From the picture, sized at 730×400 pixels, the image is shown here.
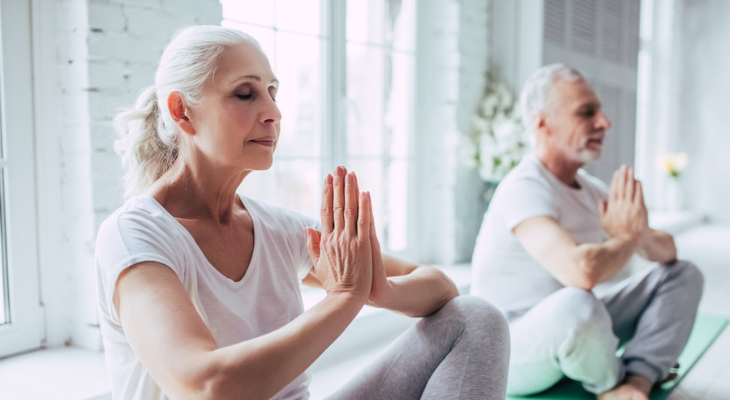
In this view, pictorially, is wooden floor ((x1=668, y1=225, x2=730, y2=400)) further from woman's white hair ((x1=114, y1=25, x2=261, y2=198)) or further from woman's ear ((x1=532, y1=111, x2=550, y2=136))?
woman's white hair ((x1=114, y1=25, x2=261, y2=198))

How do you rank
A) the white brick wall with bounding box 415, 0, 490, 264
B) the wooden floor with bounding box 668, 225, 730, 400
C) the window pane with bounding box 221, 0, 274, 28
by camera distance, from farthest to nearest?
the white brick wall with bounding box 415, 0, 490, 264 → the window pane with bounding box 221, 0, 274, 28 → the wooden floor with bounding box 668, 225, 730, 400

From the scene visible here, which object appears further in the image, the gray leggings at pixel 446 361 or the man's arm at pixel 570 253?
the man's arm at pixel 570 253

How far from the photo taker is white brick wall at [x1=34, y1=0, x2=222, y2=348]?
1828 mm

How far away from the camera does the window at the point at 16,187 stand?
1800 mm

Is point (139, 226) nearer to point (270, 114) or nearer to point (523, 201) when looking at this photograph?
point (270, 114)

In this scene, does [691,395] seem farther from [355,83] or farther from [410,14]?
[410,14]

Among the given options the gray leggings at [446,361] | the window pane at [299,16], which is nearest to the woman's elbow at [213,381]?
the gray leggings at [446,361]

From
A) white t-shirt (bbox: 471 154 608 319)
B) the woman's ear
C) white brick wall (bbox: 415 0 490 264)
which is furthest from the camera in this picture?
white brick wall (bbox: 415 0 490 264)

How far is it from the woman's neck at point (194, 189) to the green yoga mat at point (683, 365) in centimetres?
132

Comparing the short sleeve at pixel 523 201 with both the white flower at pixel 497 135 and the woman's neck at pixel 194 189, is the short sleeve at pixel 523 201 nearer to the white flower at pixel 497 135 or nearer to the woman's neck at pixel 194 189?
the woman's neck at pixel 194 189

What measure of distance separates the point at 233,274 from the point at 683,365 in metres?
2.01

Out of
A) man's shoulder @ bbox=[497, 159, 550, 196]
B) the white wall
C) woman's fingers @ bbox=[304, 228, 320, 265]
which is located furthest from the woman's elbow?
the white wall

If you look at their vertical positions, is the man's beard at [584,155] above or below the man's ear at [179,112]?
below

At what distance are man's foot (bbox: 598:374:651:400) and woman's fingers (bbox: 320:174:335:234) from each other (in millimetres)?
1302
